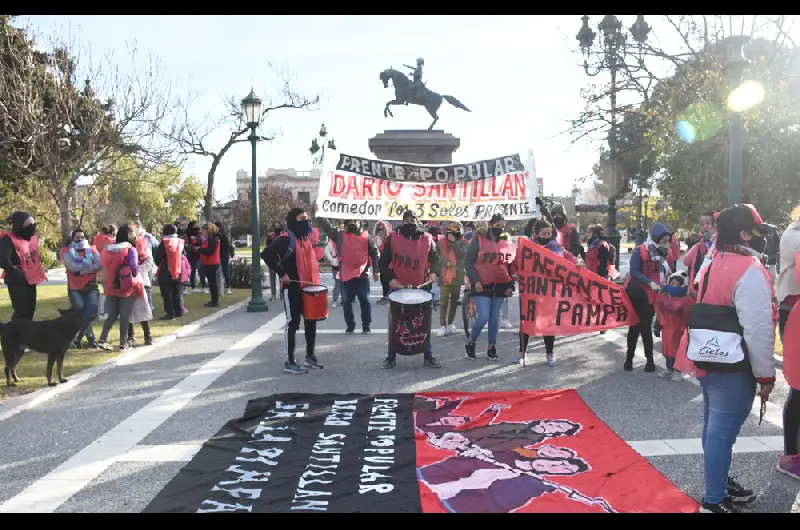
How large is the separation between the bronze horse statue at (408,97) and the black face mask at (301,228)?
14.9 metres

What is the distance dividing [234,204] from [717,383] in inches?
2489

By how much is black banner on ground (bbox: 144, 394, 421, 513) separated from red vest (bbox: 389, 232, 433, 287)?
2.48m

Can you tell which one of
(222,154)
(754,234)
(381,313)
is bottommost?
(381,313)

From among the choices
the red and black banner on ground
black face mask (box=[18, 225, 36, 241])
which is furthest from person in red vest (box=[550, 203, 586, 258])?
black face mask (box=[18, 225, 36, 241])

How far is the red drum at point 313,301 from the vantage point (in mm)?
7746

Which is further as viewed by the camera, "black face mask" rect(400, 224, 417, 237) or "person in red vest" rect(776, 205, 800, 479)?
"black face mask" rect(400, 224, 417, 237)

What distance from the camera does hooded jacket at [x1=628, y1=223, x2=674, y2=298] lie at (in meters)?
7.54

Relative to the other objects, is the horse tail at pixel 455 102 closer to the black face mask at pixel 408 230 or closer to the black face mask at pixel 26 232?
the black face mask at pixel 408 230

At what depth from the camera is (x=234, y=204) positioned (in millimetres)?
64062

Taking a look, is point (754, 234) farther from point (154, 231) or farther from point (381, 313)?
point (154, 231)

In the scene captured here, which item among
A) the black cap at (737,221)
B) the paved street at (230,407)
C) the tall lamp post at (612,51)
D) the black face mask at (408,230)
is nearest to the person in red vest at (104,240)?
the paved street at (230,407)

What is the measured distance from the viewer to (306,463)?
4.66 meters

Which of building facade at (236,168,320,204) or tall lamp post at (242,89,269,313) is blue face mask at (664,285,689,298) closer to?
tall lamp post at (242,89,269,313)

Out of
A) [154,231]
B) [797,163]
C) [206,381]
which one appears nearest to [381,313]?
[206,381]
